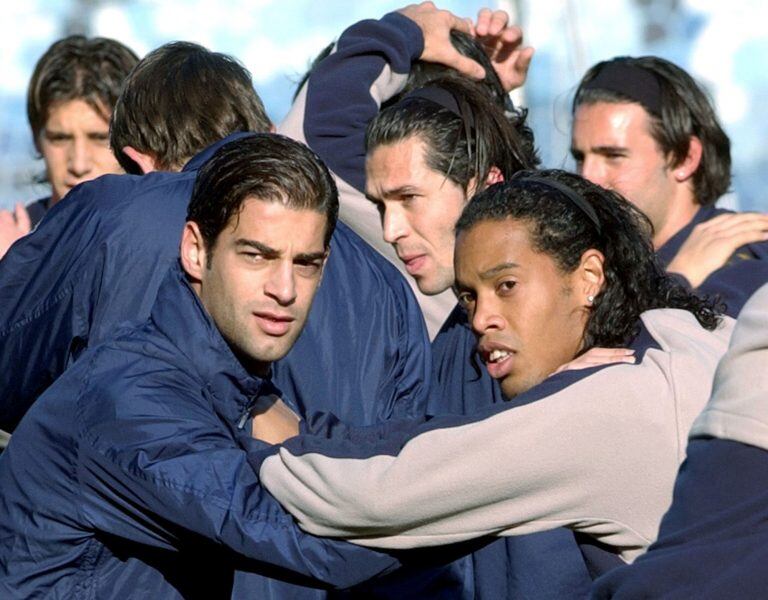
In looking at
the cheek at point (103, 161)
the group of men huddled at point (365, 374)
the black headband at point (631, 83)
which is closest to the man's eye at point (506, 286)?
the group of men huddled at point (365, 374)

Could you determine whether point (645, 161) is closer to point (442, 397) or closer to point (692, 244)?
point (692, 244)

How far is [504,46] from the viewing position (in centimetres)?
504

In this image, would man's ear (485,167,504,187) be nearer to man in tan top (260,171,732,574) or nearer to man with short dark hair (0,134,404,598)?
man with short dark hair (0,134,404,598)

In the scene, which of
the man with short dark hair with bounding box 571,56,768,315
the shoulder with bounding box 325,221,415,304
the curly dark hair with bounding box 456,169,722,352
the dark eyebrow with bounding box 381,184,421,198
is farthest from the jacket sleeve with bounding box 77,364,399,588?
the man with short dark hair with bounding box 571,56,768,315

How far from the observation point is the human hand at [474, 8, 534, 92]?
498 centimetres

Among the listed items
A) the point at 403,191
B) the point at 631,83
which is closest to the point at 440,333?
the point at 403,191

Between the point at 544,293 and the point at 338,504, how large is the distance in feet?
2.14

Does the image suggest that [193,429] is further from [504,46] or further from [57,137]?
[57,137]

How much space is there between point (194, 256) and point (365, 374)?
0.68 metres

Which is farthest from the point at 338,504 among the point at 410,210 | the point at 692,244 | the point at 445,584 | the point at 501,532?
the point at 692,244

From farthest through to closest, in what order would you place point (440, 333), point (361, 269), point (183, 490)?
point (440, 333) → point (361, 269) → point (183, 490)

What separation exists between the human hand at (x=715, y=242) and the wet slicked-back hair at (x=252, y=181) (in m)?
1.62

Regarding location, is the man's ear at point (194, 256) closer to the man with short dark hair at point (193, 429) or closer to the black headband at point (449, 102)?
the man with short dark hair at point (193, 429)

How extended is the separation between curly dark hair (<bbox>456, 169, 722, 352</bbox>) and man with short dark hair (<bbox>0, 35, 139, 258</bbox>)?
2739mm
